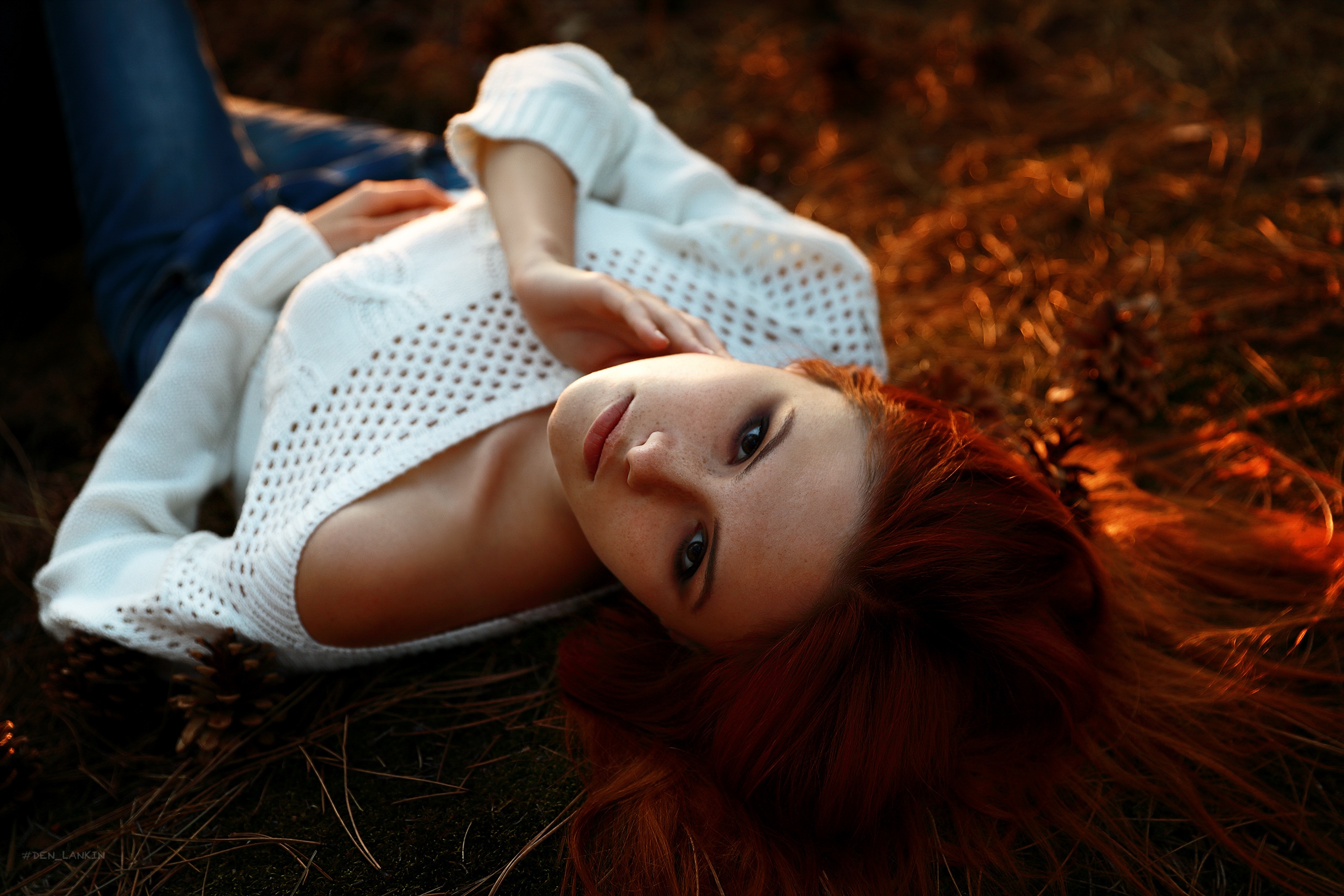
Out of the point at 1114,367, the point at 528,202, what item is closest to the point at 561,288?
the point at 528,202

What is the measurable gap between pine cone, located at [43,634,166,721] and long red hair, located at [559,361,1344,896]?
2.68ft

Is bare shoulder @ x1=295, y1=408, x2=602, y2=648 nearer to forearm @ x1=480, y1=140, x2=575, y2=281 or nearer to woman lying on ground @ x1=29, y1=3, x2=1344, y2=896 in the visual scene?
woman lying on ground @ x1=29, y1=3, x2=1344, y2=896

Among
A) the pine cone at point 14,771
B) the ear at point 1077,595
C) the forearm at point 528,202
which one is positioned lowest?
the pine cone at point 14,771

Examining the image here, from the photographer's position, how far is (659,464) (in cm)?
125

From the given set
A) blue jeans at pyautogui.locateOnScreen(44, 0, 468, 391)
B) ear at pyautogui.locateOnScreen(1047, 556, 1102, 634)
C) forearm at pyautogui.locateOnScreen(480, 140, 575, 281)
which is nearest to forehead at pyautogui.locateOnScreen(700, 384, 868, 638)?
ear at pyautogui.locateOnScreen(1047, 556, 1102, 634)

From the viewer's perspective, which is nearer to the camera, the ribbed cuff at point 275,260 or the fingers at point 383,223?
the ribbed cuff at point 275,260

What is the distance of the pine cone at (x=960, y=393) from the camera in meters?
1.66

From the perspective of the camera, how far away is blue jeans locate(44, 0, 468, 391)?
213 cm

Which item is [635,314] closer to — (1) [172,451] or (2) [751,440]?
(2) [751,440]

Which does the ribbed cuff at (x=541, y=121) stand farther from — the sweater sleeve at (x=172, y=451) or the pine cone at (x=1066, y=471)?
the pine cone at (x=1066, y=471)

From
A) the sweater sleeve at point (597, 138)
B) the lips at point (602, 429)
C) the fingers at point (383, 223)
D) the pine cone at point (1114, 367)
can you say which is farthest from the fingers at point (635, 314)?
the pine cone at point (1114, 367)

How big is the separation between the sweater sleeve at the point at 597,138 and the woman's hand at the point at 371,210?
235 millimetres

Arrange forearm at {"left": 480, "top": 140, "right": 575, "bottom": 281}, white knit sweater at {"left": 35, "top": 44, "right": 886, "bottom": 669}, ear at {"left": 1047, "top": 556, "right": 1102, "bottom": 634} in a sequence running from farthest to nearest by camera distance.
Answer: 1. forearm at {"left": 480, "top": 140, "right": 575, "bottom": 281}
2. white knit sweater at {"left": 35, "top": 44, "right": 886, "bottom": 669}
3. ear at {"left": 1047, "top": 556, "right": 1102, "bottom": 634}

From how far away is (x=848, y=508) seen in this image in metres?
1.27
